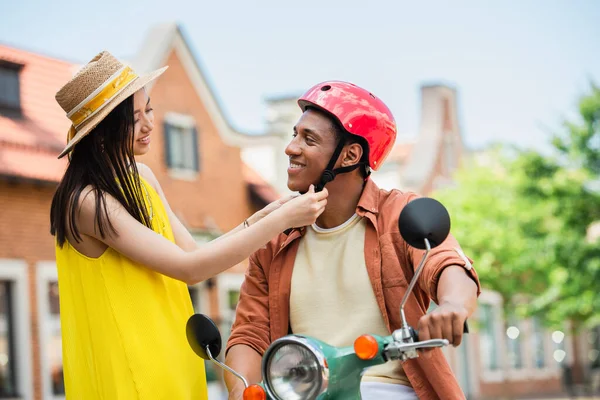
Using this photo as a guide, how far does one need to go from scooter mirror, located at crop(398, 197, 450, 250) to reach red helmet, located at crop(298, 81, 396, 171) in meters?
0.91

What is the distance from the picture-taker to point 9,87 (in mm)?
19359

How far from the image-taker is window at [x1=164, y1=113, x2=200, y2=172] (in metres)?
22.3

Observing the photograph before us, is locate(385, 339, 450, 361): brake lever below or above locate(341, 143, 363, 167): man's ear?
below

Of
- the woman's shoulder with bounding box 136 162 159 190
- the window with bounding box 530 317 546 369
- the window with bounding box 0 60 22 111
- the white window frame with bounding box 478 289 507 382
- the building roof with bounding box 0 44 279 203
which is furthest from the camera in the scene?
the window with bounding box 530 317 546 369

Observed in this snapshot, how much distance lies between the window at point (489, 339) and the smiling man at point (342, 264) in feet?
110

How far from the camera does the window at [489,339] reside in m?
36.8

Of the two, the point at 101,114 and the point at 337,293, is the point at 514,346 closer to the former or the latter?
the point at 337,293

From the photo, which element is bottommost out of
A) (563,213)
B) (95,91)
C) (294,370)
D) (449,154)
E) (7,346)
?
(294,370)

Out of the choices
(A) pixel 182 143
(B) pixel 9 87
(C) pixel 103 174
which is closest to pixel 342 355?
(C) pixel 103 174

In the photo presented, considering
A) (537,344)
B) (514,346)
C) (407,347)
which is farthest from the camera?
Result: (537,344)

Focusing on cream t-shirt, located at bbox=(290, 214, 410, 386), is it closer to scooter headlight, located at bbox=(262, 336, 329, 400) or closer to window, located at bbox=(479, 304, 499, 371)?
scooter headlight, located at bbox=(262, 336, 329, 400)

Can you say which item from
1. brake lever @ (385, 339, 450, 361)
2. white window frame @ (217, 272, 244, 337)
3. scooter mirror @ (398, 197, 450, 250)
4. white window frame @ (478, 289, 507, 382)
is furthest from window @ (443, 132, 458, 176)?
brake lever @ (385, 339, 450, 361)

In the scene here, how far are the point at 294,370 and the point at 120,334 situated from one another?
0.94 m

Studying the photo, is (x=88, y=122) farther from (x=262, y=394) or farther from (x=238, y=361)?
(x=262, y=394)
